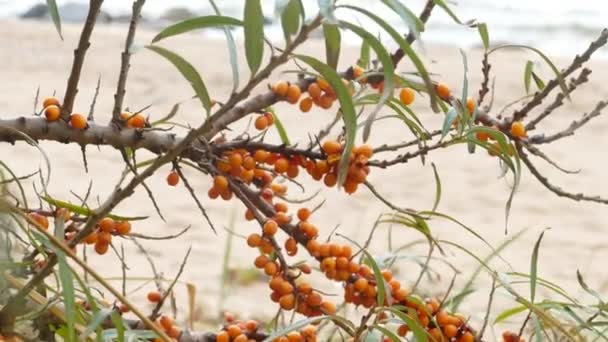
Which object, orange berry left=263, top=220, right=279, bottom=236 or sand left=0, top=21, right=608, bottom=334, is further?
sand left=0, top=21, right=608, bottom=334

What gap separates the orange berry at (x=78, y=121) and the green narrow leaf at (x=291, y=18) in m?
0.24

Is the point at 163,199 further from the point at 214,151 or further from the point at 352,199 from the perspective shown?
the point at 214,151

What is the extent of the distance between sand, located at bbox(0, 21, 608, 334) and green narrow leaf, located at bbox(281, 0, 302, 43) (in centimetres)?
149

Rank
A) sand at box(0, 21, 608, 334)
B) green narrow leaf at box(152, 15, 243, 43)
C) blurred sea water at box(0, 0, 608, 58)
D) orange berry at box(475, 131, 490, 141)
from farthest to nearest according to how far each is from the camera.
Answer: blurred sea water at box(0, 0, 608, 58), sand at box(0, 21, 608, 334), orange berry at box(475, 131, 490, 141), green narrow leaf at box(152, 15, 243, 43)

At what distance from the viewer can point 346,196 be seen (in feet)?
11.6

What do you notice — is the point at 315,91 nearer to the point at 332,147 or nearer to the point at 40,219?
the point at 332,147

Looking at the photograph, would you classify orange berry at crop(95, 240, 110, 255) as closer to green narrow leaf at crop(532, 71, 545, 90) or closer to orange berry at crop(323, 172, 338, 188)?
orange berry at crop(323, 172, 338, 188)

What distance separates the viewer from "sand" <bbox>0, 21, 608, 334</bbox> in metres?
2.81

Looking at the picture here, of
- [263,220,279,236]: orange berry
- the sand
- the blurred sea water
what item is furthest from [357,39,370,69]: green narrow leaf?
the blurred sea water

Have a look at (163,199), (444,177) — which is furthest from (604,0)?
(163,199)

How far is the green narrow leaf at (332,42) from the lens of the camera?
0.60 m

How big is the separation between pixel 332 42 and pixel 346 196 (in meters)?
2.95

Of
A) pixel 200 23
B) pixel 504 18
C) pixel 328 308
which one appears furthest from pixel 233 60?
pixel 504 18

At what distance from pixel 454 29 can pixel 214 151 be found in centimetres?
673
